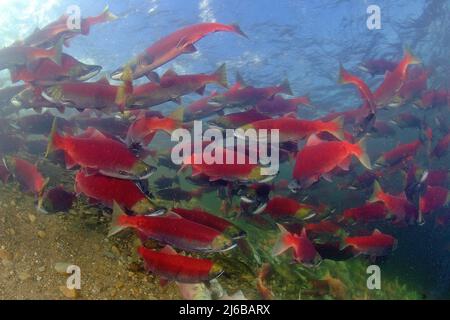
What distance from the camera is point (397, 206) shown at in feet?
19.0

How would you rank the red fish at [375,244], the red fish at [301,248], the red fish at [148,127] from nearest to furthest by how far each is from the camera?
the red fish at [301,248] < the red fish at [148,127] < the red fish at [375,244]

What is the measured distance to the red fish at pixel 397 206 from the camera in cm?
577

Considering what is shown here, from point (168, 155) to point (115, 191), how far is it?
2331 mm

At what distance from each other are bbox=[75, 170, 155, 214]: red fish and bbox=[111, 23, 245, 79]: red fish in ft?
5.59

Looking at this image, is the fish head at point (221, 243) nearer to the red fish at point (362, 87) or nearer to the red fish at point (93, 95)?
the red fish at point (93, 95)

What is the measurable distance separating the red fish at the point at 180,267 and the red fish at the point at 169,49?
264 cm

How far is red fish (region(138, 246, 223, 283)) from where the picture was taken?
10.9 ft

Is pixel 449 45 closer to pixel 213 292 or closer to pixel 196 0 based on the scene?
pixel 196 0

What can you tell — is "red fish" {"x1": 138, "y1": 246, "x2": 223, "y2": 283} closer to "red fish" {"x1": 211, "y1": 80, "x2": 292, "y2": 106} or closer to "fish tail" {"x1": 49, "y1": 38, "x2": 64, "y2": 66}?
"red fish" {"x1": 211, "y1": 80, "x2": 292, "y2": 106}

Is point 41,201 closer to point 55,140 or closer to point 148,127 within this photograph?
point 55,140

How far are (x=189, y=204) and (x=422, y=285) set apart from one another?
474 cm

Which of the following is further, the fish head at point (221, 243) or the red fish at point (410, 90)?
the red fish at point (410, 90)

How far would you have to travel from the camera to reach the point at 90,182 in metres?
3.88

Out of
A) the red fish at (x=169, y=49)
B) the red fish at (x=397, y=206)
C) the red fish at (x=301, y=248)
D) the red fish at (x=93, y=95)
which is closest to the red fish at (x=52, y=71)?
the red fish at (x=169, y=49)
